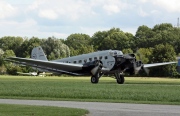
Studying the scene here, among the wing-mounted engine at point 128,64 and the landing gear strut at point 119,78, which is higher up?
the wing-mounted engine at point 128,64

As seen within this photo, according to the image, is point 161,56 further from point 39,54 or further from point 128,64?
point 128,64

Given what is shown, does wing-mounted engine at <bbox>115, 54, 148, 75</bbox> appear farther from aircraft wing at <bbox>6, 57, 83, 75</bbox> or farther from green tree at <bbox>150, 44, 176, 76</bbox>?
green tree at <bbox>150, 44, 176, 76</bbox>

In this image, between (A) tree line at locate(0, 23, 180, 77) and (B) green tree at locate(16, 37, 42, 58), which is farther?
(B) green tree at locate(16, 37, 42, 58)

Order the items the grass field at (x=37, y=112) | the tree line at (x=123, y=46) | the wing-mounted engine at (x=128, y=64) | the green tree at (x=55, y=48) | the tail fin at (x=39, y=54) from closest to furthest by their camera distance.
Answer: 1. the grass field at (x=37, y=112)
2. the wing-mounted engine at (x=128, y=64)
3. the tail fin at (x=39, y=54)
4. the tree line at (x=123, y=46)
5. the green tree at (x=55, y=48)

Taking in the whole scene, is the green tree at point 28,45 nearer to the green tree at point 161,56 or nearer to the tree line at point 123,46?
the tree line at point 123,46

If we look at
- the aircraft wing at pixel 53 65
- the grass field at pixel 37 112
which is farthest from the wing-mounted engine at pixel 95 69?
the grass field at pixel 37 112

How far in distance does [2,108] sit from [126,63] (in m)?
38.8

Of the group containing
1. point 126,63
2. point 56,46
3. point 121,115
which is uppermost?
point 56,46

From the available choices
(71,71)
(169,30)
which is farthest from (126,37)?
(71,71)

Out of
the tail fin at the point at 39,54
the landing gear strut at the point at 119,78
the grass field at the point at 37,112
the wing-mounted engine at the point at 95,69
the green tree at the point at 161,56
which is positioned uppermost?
the green tree at the point at 161,56

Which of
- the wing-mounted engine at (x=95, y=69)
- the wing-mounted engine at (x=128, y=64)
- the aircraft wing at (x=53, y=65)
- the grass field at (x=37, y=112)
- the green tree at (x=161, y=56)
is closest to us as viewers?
the grass field at (x=37, y=112)

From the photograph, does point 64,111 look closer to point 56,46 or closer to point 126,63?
point 126,63

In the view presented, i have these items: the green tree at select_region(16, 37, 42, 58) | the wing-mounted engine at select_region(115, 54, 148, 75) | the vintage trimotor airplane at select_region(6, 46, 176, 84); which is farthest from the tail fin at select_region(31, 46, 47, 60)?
the green tree at select_region(16, 37, 42, 58)

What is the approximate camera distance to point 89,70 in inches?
2435
